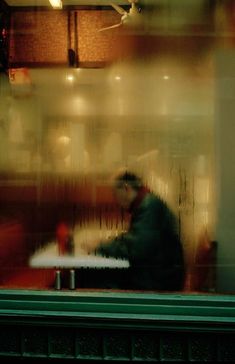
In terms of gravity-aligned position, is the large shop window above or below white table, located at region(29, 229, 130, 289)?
above

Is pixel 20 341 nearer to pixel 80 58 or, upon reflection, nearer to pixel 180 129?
pixel 180 129

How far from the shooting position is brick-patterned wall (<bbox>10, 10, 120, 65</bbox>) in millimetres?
4609

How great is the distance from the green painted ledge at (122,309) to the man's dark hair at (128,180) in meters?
0.88

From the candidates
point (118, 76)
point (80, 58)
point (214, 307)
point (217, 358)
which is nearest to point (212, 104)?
point (118, 76)

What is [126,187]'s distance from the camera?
4.38 meters

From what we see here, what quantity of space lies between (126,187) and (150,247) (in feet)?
1.78

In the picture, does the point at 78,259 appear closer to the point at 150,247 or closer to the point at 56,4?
the point at 150,247

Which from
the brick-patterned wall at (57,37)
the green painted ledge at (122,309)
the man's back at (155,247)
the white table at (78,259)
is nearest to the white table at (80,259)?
the white table at (78,259)

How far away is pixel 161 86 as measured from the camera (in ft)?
14.7

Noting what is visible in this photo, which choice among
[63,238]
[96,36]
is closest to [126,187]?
[63,238]

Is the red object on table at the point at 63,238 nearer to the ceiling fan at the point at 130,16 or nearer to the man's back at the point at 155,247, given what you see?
the man's back at the point at 155,247

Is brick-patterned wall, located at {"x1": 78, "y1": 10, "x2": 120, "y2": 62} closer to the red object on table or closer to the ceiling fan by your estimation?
the ceiling fan

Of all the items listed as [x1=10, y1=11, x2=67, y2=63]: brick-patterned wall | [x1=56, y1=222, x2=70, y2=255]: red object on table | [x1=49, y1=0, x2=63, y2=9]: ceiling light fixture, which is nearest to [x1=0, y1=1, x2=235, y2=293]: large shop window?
[x1=56, y1=222, x2=70, y2=255]: red object on table

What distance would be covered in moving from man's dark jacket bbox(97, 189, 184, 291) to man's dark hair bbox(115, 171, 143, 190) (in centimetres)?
7
